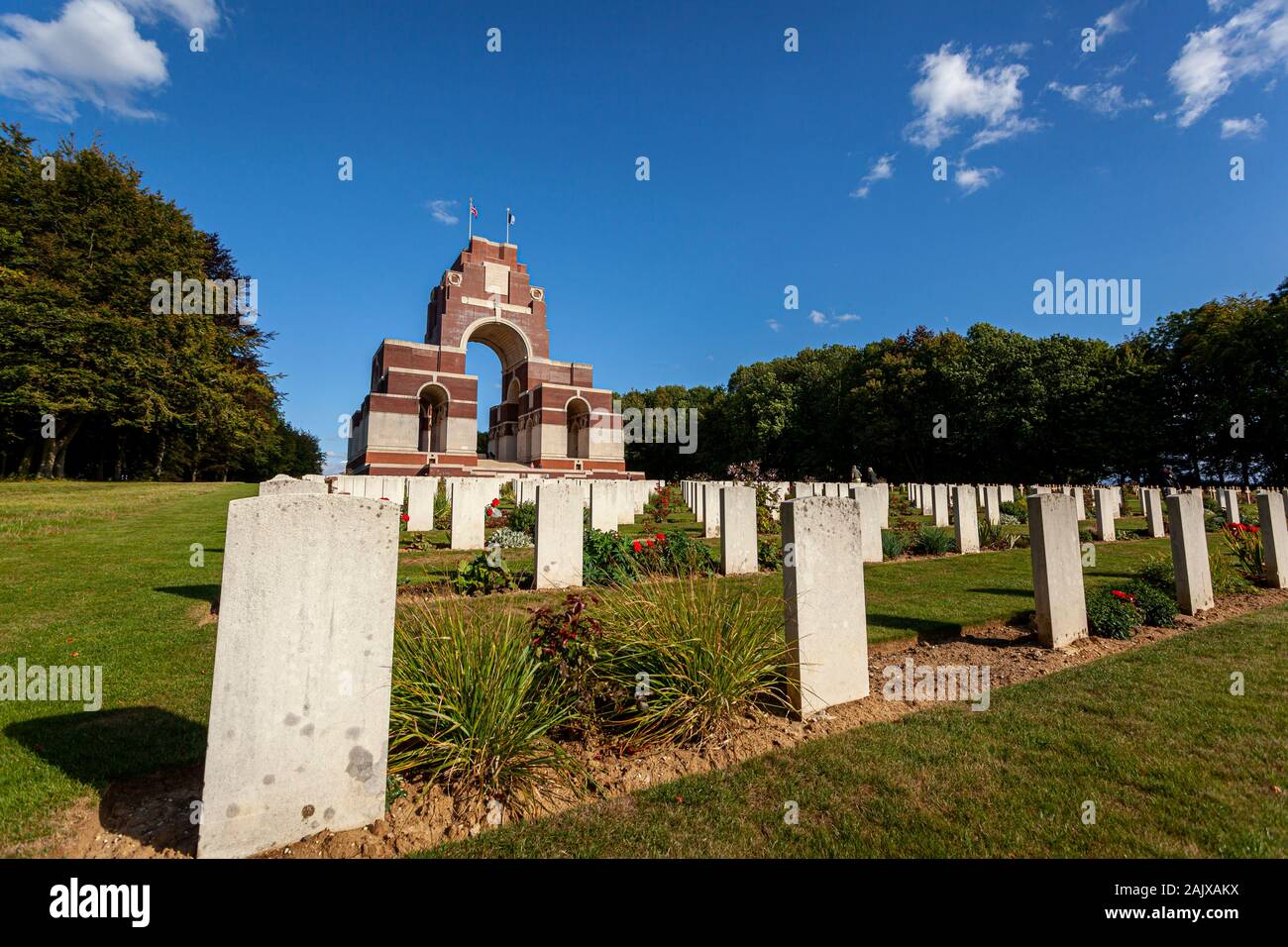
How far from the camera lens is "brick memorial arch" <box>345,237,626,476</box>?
104 ft

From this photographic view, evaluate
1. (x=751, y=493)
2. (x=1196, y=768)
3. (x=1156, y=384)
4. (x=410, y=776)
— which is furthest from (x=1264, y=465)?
(x=410, y=776)

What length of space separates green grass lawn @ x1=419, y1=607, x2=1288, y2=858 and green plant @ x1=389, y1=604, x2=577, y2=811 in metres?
0.29

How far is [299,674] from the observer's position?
2.25 m

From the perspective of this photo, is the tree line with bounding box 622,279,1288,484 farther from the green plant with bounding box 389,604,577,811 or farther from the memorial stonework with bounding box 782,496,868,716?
the green plant with bounding box 389,604,577,811

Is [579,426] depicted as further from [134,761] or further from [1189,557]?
[134,761]

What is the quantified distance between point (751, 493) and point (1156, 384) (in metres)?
33.0

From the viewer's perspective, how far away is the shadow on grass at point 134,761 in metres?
2.38

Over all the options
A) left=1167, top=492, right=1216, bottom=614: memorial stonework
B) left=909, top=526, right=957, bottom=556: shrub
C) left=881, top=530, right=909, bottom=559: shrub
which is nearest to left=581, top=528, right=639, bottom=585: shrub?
left=881, top=530, right=909, bottom=559: shrub

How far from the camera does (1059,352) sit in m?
31.0

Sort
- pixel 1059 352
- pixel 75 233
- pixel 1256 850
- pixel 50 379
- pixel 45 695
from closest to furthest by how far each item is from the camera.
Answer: pixel 1256 850 → pixel 45 695 → pixel 50 379 → pixel 75 233 → pixel 1059 352

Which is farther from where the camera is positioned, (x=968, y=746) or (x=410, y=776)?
(x=968, y=746)

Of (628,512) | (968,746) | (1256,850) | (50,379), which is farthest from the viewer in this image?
(50,379)

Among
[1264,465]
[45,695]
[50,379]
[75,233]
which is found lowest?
[45,695]
